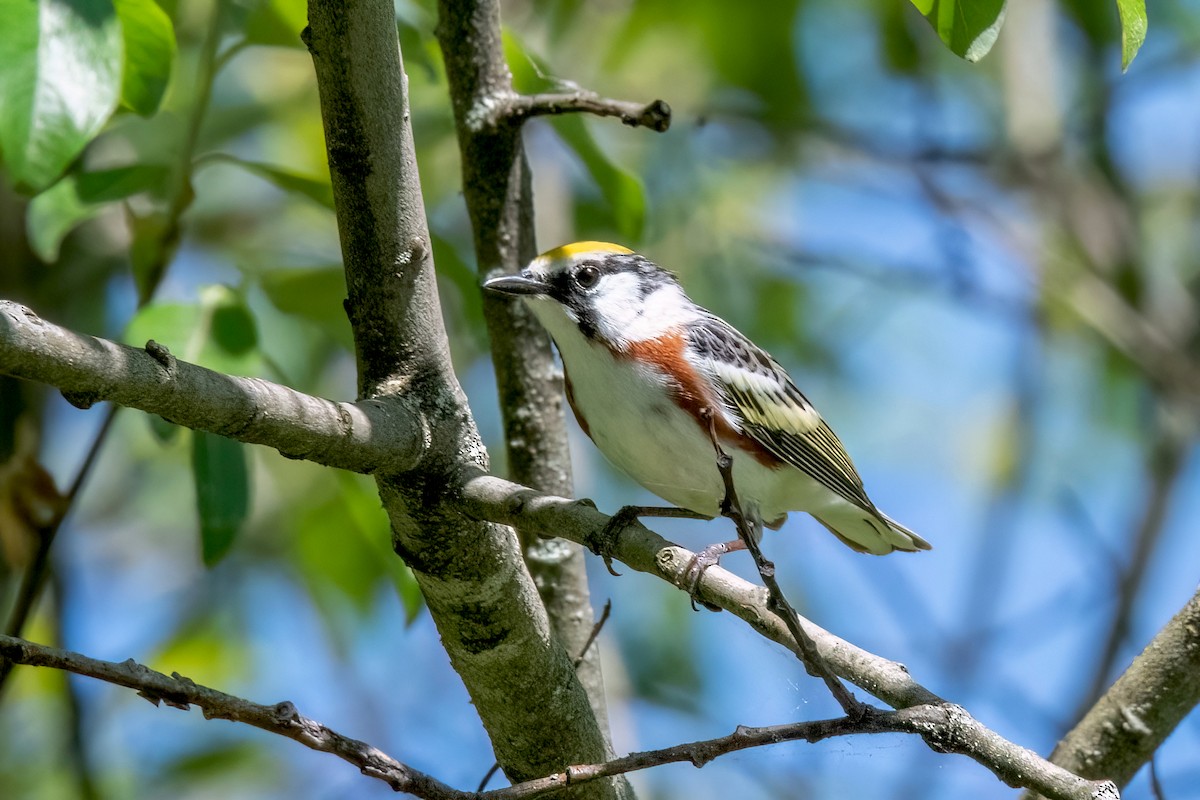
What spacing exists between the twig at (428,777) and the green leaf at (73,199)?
1.54 metres

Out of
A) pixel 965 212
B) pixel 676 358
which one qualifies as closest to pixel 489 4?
pixel 676 358

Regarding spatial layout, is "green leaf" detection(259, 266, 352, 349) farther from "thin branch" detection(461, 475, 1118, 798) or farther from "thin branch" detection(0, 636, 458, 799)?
"thin branch" detection(0, 636, 458, 799)

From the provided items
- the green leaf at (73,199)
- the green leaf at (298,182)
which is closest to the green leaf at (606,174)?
the green leaf at (298,182)

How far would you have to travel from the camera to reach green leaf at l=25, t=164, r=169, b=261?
2949 mm

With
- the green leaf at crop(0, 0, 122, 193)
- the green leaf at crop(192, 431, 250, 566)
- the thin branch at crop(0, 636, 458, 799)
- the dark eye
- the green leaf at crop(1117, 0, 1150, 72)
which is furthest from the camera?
the dark eye

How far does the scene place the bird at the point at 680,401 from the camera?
3.28m

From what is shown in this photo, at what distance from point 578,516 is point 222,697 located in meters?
0.72

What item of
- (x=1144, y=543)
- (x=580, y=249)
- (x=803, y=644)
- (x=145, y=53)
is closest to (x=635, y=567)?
(x=803, y=644)

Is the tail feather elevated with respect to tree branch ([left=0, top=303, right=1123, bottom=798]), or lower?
elevated

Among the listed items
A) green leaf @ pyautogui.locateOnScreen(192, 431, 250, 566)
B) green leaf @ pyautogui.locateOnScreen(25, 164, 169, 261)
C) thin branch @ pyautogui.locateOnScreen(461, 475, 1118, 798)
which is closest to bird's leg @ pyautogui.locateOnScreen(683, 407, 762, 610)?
thin branch @ pyautogui.locateOnScreen(461, 475, 1118, 798)

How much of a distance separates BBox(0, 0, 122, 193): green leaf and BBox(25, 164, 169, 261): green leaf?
0.84m

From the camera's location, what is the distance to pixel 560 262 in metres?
3.60

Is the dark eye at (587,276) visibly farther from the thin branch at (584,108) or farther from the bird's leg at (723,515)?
the bird's leg at (723,515)

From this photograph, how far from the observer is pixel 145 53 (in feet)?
8.49
